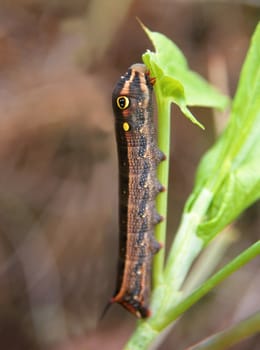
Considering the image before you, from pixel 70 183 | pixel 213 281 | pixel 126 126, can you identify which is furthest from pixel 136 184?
pixel 70 183

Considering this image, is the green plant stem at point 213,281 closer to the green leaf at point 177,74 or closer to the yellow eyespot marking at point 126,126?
the green leaf at point 177,74

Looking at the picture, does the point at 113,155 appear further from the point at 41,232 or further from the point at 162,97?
the point at 162,97

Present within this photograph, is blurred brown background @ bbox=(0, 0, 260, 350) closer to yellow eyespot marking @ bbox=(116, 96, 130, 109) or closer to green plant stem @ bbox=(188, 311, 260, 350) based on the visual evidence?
yellow eyespot marking @ bbox=(116, 96, 130, 109)

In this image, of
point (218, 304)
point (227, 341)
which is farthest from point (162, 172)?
point (218, 304)

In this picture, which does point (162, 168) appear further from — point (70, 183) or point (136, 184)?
point (70, 183)

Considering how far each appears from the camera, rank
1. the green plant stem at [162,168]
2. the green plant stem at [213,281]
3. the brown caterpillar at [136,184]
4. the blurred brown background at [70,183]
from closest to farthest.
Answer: the green plant stem at [213,281] → the green plant stem at [162,168] → the brown caterpillar at [136,184] → the blurred brown background at [70,183]

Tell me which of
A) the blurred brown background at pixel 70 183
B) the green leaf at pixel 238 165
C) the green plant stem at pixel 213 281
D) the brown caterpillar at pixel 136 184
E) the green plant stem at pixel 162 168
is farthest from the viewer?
the blurred brown background at pixel 70 183

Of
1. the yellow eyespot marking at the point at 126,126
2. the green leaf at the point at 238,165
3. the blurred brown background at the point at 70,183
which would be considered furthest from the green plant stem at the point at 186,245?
the blurred brown background at the point at 70,183
